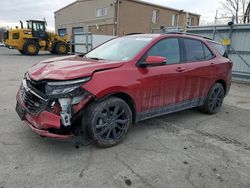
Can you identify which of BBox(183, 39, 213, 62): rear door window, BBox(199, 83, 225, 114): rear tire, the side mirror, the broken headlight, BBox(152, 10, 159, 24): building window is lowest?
BBox(199, 83, 225, 114): rear tire

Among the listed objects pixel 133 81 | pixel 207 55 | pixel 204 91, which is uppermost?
pixel 207 55

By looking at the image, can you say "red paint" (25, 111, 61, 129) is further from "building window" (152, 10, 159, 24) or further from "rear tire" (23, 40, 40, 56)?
"building window" (152, 10, 159, 24)

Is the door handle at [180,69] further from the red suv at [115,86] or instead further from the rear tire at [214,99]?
the rear tire at [214,99]

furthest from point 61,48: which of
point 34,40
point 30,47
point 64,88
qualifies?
point 64,88

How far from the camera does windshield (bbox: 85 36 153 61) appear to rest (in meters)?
3.68

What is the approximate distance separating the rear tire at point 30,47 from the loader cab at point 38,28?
0.75 meters

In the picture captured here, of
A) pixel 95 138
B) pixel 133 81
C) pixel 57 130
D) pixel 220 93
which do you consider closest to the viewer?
pixel 57 130

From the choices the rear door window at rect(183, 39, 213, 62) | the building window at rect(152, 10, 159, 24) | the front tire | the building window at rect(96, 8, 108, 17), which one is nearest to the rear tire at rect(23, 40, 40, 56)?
the building window at rect(96, 8, 108, 17)

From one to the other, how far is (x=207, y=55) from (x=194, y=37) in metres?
0.50

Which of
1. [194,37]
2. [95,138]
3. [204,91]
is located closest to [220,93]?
[204,91]

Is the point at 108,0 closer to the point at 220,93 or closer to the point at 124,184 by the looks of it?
the point at 220,93

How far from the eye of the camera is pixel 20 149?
3.15m

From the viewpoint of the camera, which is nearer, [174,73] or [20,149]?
[20,149]

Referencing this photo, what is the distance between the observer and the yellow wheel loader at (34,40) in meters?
19.2
